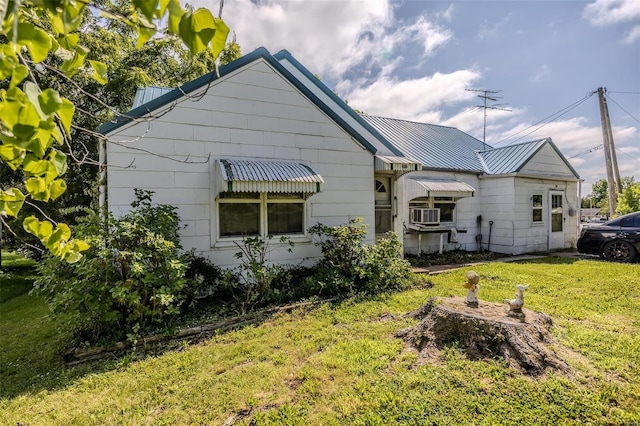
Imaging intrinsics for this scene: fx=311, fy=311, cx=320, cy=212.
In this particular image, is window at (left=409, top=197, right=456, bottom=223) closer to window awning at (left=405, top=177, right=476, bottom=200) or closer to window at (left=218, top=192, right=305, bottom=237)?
window awning at (left=405, top=177, right=476, bottom=200)

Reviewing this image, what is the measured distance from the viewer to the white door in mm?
13586

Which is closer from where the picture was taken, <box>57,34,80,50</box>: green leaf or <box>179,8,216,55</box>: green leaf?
<box>179,8,216,55</box>: green leaf

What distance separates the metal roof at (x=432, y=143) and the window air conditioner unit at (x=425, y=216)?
69.3 inches

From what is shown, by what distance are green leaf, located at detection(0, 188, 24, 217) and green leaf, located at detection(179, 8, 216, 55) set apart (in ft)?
2.94

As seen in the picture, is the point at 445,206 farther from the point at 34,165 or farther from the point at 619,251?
the point at 34,165

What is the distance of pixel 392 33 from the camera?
32.9 ft

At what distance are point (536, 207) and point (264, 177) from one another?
12360 millimetres

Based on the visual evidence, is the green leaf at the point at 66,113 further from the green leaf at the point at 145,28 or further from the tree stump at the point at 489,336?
the tree stump at the point at 489,336

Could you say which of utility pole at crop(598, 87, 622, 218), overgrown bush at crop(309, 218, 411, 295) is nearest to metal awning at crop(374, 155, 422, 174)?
overgrown bush at crop(309, 218, 411, 295)

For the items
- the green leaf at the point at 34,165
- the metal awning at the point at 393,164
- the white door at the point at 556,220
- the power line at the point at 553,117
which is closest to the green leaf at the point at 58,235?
the green leaf at the point at 34,165

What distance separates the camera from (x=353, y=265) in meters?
7.10

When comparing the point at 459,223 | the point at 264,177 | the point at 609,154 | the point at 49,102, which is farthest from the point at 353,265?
the point at 609,154

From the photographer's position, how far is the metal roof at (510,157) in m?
12.6

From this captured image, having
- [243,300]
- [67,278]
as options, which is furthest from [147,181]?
[243,300]
